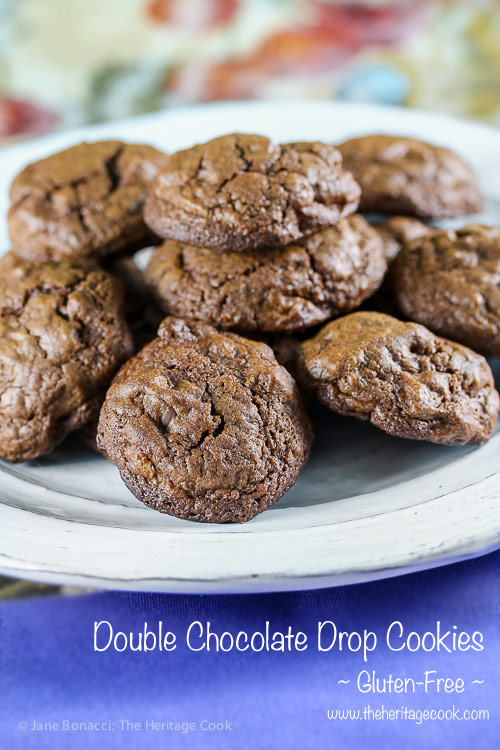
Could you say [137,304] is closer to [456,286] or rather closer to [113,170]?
[113,170]

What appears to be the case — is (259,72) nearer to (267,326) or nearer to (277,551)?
(267,326)

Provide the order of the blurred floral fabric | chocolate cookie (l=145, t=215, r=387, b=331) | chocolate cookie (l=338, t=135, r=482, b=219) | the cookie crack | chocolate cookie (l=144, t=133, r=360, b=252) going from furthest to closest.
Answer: the blurred floral fabric
chocolate cookie (l=338, t=135, r=482, b=219)
the cookie crack
chocolate cookie (l=145, t=215, r=387, b=331)
chocolate cookie (l=144, t=133, r=360, b=252)

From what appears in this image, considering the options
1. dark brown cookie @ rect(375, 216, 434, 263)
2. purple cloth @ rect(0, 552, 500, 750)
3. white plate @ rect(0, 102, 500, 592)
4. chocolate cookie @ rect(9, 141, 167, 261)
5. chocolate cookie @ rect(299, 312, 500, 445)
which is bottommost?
purple cloth @ rect(0, 552, 500, 750)

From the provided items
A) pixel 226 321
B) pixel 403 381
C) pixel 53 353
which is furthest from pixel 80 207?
pixel 403 381

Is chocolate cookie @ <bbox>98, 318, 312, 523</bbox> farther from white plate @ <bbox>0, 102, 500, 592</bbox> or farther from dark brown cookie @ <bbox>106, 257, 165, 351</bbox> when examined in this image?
dark brown cookie @ <bbox>106, 257, 165, 351</bbox>

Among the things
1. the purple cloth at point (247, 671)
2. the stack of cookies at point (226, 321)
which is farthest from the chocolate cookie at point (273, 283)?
the purple cloth at point (247, 671)

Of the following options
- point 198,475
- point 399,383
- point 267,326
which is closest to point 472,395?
point 399,383

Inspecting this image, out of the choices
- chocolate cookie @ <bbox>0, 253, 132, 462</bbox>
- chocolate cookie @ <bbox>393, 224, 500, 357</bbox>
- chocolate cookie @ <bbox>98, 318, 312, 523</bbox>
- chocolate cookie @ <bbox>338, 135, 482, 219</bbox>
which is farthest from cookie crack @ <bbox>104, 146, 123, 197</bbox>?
chocolate cookie @ <bbox>393, 224, 500, 357</bbox>
